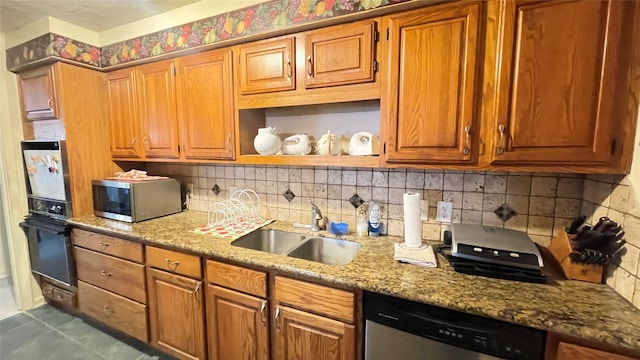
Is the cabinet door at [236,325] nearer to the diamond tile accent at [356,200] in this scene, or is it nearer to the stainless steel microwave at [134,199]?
the diamond tile accent at [356,200]

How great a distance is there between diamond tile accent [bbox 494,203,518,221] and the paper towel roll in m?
0.43

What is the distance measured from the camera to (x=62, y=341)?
6.63 ft

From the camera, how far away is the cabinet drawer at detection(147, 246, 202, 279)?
153 centimetres

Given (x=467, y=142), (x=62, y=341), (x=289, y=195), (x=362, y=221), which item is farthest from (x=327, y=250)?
(x=62, y=341)

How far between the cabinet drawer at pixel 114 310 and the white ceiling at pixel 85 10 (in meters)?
1.94

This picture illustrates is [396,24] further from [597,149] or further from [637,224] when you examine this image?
[637,224]

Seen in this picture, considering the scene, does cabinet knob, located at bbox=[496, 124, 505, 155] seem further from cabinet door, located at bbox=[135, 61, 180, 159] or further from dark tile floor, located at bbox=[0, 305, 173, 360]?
dark tile floor, located at bbox=[0, 305, 173, 360]

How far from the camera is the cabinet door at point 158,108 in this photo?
1.89 metres

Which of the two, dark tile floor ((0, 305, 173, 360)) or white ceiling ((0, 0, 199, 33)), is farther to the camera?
dark tile floor ((0, 305, 173, 360))

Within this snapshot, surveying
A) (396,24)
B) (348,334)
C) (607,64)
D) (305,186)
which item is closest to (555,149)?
(607,64)

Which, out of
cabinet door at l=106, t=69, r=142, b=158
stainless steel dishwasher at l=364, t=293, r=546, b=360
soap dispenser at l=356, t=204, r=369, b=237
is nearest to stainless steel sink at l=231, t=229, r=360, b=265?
soap dispenser at l=356, t=204, r=369, b=237

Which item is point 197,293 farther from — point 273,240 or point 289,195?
point 289,195

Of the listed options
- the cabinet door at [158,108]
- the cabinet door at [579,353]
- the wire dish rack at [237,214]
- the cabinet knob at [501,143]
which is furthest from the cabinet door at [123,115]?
the cabinet door at [579,353]

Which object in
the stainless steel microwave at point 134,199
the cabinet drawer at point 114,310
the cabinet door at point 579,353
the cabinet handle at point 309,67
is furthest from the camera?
the stainless steel microwave at point 134,199
